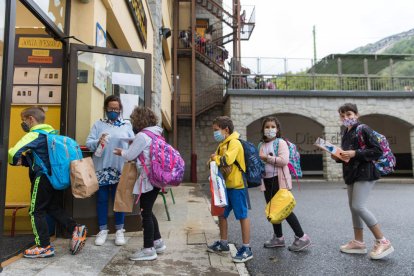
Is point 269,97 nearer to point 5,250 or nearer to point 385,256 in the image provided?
point 385,256

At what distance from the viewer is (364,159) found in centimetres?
350

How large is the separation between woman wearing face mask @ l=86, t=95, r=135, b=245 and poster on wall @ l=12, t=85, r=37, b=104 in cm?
157

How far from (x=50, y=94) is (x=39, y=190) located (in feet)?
6.36

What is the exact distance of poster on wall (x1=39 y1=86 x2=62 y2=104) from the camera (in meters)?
4.66

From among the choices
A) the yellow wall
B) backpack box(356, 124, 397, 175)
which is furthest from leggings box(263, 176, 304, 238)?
the yellow wall

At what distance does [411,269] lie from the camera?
10.4 feet

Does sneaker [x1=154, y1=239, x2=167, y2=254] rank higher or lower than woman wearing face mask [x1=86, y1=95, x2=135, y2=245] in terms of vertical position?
lower

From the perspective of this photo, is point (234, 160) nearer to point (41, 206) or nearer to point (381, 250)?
point (381, 250)

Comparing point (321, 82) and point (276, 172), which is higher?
point (321, 82)

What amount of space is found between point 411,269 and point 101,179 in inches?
135

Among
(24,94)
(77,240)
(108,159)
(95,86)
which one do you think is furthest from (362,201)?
(24,94)

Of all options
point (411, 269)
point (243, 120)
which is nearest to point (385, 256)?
point (411, 269)

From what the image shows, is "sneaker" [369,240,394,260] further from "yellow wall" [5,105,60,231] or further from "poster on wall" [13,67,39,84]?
"poster on wall" [13,67,39,84]

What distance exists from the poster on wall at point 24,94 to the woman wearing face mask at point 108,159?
5.15ft
